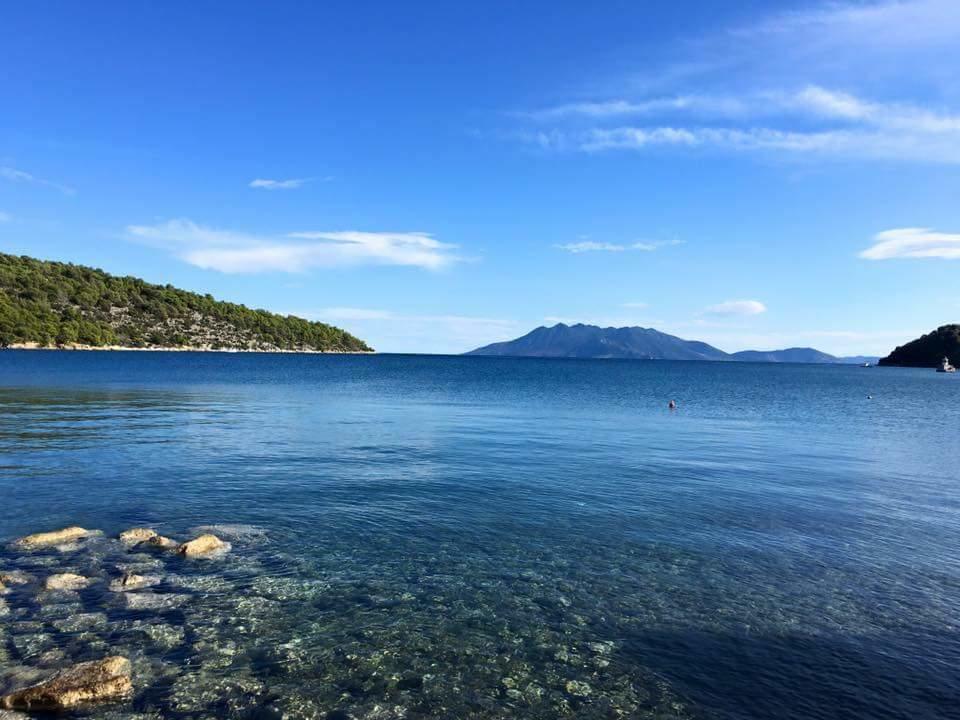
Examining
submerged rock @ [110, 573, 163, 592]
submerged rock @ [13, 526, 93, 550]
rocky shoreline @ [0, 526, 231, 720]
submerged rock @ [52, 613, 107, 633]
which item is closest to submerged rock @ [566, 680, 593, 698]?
rocky shoreline @ [0, 526, 231, 720]

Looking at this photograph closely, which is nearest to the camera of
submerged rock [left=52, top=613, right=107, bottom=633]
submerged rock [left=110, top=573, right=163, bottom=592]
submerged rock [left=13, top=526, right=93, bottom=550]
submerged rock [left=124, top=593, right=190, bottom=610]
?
submerged rock [left=52, top=613, right=107, bottom=633]

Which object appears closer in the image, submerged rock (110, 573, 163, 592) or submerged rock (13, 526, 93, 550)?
submerged rock (110, 573, 163, 592)

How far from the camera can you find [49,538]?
19703 millimetres

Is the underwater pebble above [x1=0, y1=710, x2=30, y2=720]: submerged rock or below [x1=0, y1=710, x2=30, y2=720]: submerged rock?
above

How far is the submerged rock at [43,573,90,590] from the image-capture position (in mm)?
16000

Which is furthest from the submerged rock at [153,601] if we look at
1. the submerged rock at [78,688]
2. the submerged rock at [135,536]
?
the submerged rock at [135,536]

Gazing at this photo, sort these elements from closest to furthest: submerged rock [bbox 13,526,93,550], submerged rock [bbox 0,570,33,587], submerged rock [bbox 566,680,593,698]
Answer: submerged rock [bbox 566,680,593,698] < submerged rock [bbox 0,570,33,587] < submerged rock [bbox 13,526,93,550]

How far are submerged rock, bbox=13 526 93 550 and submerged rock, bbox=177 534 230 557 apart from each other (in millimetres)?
4430

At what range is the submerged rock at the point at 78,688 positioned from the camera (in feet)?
35.7

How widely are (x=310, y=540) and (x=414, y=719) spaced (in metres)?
11.0

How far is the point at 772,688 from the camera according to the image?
12367 millimetres

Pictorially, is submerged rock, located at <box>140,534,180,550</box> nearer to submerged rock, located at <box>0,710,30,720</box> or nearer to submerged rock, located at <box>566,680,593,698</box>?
submerged rock, located at <box>0,710,30,720</box>

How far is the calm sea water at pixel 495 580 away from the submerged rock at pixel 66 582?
15.0 inches

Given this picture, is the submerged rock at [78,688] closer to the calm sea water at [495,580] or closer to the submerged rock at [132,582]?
the calm sea water at [495,580]
